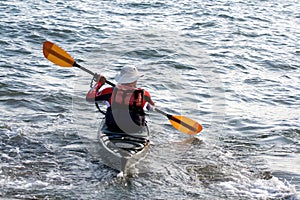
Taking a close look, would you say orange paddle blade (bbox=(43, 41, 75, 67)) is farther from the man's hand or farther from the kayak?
the kayak

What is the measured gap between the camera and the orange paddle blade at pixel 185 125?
9.18m

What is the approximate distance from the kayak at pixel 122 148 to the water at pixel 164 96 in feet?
0.62

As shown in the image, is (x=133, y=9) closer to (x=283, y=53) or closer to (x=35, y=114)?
(x=283, y=53)

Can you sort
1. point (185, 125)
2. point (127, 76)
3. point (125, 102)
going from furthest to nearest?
point (185, 125) → point (127, 76) → point (125, 102)

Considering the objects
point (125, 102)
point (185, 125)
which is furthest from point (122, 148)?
point (185, 125)

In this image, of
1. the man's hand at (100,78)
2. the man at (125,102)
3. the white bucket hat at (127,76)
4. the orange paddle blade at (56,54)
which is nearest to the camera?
the man at (125,102)

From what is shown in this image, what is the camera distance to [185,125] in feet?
30.2

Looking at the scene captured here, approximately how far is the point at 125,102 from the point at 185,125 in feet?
5.28

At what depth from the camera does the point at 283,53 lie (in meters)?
15.8

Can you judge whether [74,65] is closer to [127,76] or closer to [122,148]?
[127,76]

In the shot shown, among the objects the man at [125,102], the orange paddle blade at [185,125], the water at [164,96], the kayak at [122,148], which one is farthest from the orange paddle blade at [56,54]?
Answer: the orange paddle blade at [185,125]

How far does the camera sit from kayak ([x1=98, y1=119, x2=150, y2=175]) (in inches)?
298

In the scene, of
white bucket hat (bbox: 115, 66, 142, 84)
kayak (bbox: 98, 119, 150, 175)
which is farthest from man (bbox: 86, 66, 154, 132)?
kayak (bbox: 98, 119, 150, 175)

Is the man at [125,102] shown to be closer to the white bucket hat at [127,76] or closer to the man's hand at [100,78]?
the white bucket hat at [127,76]
